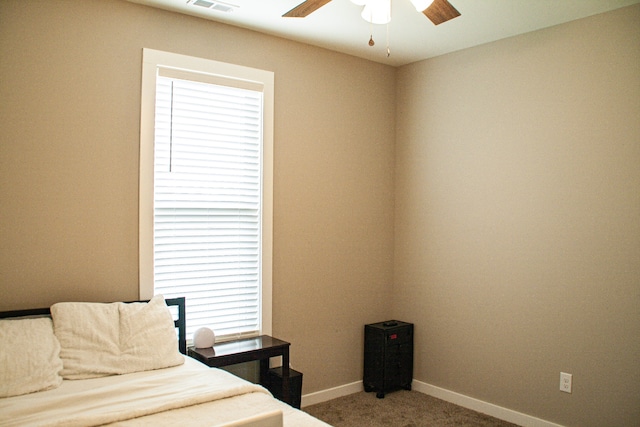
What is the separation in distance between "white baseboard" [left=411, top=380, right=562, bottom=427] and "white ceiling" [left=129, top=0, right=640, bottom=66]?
2698 mm

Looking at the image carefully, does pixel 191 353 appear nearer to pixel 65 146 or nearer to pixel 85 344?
pixel 85 344

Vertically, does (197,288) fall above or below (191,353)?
above

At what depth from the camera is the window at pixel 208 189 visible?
3262 mm

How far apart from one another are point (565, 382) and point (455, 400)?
0.92 metres

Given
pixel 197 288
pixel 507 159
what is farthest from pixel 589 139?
pixel 197 288

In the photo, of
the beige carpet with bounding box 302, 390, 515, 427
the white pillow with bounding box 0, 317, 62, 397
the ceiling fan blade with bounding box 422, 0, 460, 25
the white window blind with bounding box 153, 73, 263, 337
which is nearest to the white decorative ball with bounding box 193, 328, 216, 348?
the white window blind with bounding box 153, 73, 263, 337

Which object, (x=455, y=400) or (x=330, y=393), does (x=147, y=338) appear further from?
(x=455, y=400)

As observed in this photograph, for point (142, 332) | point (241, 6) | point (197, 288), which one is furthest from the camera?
point (197, 288)

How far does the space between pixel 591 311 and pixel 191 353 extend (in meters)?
2.56

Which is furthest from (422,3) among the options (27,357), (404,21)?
(27,357)

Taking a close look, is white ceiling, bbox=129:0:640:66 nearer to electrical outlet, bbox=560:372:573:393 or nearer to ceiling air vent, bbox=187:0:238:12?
ceiling air vent, bbox=187:0:238:12

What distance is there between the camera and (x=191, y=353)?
127 inches

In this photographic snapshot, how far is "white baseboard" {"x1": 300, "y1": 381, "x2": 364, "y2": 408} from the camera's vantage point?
3971 mm

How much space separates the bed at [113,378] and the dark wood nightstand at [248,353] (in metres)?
0.23
